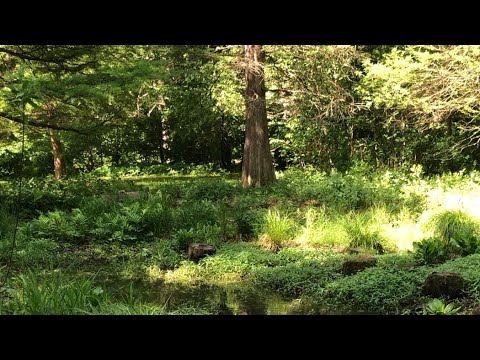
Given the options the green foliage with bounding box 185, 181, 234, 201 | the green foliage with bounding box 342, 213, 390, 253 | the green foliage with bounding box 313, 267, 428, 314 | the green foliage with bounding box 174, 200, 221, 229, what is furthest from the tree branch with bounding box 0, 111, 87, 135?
the green foliage with bounding box 313, 267, 428, 314

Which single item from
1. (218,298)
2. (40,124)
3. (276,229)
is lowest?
(218,298)

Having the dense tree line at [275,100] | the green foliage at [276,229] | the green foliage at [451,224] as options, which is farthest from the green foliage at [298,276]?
the dense tree line at [275,100]

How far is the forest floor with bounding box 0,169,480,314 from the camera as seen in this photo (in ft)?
16.8

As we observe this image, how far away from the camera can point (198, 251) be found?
7.41 meters

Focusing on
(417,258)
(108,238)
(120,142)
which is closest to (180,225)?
(108,238)

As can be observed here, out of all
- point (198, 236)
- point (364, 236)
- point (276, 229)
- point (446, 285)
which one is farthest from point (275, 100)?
point (446, 285)

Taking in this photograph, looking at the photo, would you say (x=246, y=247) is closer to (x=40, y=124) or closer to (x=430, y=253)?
(x=430, y=253)

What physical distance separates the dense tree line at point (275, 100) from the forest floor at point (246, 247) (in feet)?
5.39

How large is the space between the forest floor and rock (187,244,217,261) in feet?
0.45

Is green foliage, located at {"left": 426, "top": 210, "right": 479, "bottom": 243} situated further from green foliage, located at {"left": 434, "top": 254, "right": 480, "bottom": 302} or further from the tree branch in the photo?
the tree branch

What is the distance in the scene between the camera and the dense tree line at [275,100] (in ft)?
33.3

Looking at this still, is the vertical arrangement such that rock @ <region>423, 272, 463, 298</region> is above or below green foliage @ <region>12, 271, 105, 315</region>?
below

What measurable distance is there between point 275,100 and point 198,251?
24.3ft

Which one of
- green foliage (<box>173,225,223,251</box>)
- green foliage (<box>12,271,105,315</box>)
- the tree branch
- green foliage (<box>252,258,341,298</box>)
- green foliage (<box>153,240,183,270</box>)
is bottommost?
green foliage (<box>252,258,341,298</box>)
